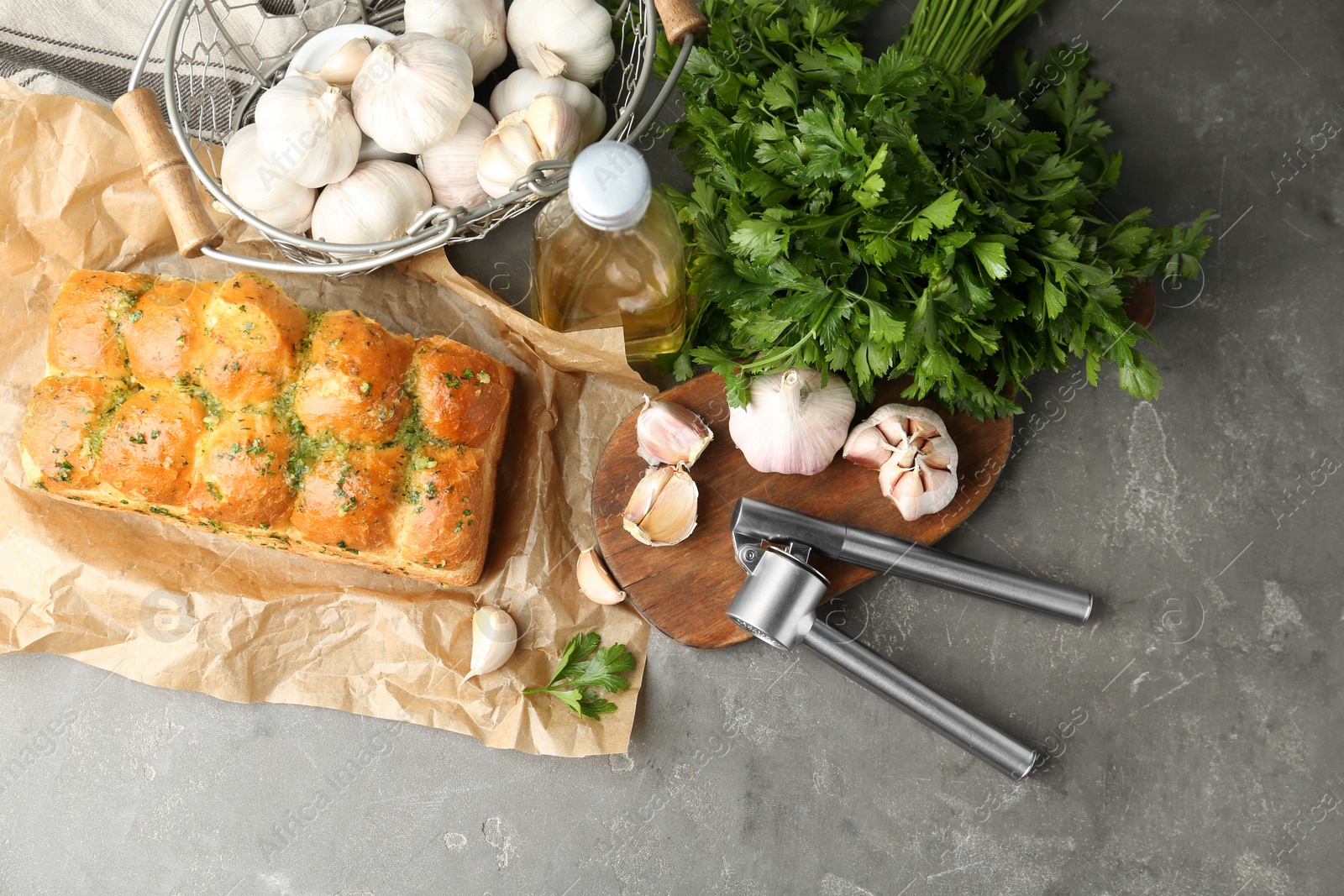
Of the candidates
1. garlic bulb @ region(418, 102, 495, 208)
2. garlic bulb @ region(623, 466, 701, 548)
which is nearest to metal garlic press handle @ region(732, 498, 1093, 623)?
garlic bulb @ region(623, 466, 701, 548)

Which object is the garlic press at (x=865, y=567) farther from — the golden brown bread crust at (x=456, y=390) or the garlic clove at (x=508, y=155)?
the garlic clove at (x=508, y=155)

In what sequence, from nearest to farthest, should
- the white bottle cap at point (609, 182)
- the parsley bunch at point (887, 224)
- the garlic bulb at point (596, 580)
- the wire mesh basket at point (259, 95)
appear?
the white bottle cap at point (609, 182)
the parsley bunch at point (887, 224)
the wire mesh basket at point (259, 95)
the garlic bulb at point (596, 580)

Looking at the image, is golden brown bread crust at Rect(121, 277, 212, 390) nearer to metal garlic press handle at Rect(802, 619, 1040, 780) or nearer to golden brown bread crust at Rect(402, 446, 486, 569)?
golden brown bread crust at Rect(402, 446, 486, 569)

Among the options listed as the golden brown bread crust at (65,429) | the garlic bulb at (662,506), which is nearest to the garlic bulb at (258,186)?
the golden brown bread crust at (65,429)

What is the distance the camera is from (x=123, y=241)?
2016 millimetres

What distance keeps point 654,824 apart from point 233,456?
4.16 feet

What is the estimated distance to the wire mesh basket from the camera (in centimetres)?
162

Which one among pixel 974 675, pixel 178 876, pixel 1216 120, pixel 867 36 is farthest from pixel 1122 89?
pixel 178 876

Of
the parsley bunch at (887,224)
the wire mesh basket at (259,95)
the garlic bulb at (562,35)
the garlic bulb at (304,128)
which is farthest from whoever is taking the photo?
the garlic bulb at (562,35)

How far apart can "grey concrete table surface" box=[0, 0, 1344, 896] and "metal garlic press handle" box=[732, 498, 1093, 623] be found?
6.2 inches

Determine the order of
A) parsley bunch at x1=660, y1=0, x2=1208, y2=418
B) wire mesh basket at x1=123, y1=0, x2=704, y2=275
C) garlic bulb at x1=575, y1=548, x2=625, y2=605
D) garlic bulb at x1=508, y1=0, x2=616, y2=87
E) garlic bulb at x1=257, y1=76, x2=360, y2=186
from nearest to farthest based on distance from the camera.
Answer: parsley bunch at x1=660, y1=0, x2=1208, y2=418 < wire mesh basket at x1=123, y1=0, x2=704, y2=275 < garlic bulb at x1=257, y1=76, x2=360, y2=186 < garlic bulb at x1=508, y1=0, x2=616, y2=87 < garlic bulb at x1=575, y1=548, x2=625, y2=605

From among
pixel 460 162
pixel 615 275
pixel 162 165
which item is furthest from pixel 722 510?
pixel 162 165

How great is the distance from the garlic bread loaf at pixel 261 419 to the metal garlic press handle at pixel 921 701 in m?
0.81

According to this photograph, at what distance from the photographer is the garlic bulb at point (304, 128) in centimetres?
172
